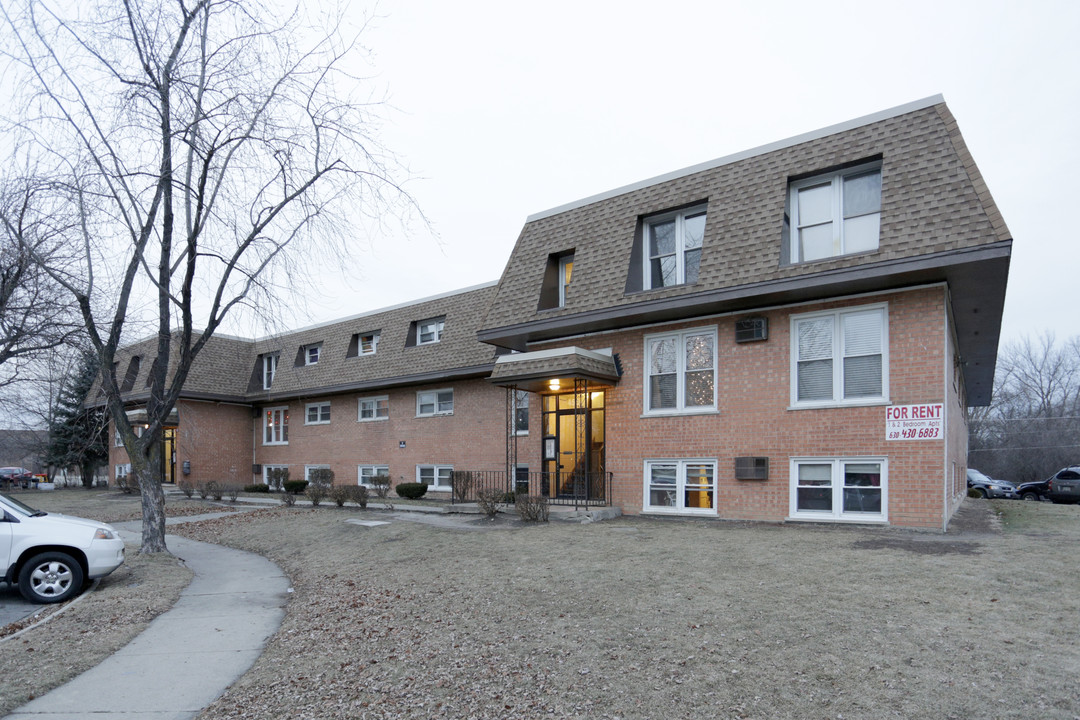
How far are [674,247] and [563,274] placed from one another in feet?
10.4

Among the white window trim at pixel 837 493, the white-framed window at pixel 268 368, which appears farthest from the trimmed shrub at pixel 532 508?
the white-framed window at pixel 268 368

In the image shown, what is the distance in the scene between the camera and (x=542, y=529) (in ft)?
41.3

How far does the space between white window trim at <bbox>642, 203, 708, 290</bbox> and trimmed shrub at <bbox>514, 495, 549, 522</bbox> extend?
4992 mm

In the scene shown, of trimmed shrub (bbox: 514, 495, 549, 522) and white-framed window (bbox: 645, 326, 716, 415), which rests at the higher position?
white-framed window (bbox: 645, 326, 716, 415)

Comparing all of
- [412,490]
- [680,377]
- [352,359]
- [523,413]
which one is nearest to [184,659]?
[680,377]

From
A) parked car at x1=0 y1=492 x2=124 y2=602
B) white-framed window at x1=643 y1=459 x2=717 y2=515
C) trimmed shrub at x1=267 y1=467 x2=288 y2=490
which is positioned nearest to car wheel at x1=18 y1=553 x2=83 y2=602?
→ parked car at x1=0 y1=492 x2=124 y2=602

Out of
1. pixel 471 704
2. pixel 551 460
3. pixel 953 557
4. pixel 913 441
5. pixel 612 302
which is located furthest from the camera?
pixel 551 460

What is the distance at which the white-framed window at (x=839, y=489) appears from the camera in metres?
11.9

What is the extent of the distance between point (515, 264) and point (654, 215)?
156 inches

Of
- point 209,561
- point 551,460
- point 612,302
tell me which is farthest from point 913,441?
point 209,561

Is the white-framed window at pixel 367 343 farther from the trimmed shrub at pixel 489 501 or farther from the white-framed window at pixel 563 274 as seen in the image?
the trimmed shrub at pixel 489 501

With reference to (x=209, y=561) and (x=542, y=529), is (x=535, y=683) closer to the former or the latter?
(x=542, y=529)

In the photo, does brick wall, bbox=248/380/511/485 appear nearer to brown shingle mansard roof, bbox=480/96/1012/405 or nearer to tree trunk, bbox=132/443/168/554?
brown shingle mansard roof, bbox=480/96/1012/405

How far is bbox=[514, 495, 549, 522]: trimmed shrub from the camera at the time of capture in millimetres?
13594
